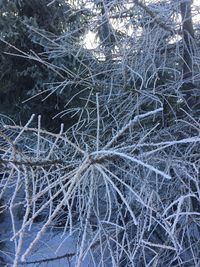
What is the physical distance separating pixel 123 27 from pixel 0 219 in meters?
3.32

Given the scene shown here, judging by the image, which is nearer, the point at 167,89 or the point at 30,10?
the point at 167,89

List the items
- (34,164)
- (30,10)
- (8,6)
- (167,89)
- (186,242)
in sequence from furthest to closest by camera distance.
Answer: (30,10) < (8,6) < (167,89) < (186,242) < (34,164)

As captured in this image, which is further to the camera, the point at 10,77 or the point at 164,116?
the point at 10,77

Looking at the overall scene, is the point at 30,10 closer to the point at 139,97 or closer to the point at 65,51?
the point at 65,51

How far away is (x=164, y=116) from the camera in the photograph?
3672 mm

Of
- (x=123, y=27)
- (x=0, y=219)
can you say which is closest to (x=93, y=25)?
(x=123, y=27)

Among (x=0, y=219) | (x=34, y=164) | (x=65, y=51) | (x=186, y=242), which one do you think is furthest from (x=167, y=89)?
(x=0, y=219)

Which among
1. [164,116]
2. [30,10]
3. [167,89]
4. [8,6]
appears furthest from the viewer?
[30,10]

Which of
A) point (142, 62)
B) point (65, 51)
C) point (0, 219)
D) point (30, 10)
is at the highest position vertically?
point (30, 10)

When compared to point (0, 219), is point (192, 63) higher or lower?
higher

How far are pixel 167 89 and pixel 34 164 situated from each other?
1795 millimetres

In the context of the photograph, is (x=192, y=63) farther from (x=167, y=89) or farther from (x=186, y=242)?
(x=186, y=242)

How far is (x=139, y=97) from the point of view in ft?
11.4

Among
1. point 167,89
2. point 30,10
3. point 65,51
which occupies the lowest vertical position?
point 167,89
